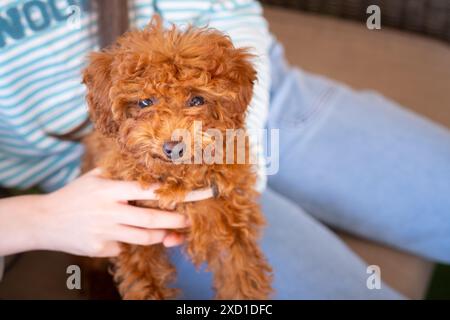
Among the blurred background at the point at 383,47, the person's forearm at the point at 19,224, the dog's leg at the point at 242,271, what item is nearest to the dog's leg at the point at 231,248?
the dog's leg at the point at 242,271

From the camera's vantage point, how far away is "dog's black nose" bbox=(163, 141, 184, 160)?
618 mm

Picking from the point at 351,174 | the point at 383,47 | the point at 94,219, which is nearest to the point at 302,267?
the point at 351,174

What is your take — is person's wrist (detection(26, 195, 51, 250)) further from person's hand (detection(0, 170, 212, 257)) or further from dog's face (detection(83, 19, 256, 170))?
dog's face (detection(83, 19, 256, 170))

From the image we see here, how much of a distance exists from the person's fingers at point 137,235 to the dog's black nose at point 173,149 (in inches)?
7.8

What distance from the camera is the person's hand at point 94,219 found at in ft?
2.51

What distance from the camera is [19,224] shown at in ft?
2.64

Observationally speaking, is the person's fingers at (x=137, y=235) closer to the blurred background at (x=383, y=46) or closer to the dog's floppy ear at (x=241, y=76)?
the dog's floppy ear at (x=241, y=76)

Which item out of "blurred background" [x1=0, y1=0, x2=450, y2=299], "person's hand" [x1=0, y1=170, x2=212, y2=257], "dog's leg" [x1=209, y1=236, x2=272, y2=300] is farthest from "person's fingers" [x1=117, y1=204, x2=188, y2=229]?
"blurred background" [x1=0, y1=0, x2=450, y2=299]

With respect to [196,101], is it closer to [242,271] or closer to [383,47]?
[242,271]

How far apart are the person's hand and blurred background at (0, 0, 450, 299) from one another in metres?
0.77

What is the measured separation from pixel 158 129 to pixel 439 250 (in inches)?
28.1

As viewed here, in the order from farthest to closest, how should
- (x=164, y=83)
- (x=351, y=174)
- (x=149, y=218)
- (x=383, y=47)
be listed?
(x=383, y=47) → (x=351, y=174) → (x=149, y=218) → (x=164, y=83)

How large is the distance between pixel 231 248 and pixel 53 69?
0.39 m
